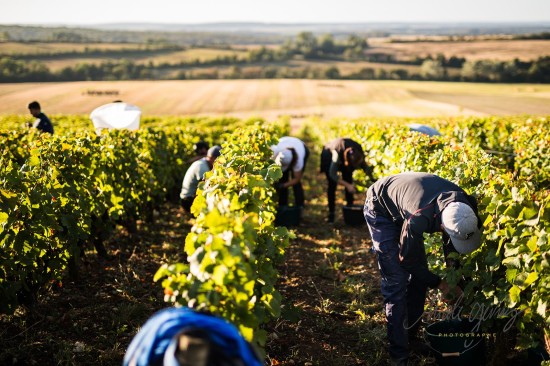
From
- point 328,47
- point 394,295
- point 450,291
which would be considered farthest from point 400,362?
point 328,47

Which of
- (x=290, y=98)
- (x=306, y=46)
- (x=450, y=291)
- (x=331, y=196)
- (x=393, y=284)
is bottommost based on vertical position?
(x=290, y=98)

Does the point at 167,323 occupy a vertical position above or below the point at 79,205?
above

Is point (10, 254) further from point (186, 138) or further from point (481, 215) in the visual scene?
point (186, 138)

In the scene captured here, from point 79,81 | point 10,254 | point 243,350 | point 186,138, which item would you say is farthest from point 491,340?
point 79,81

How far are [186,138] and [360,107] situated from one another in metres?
37.2

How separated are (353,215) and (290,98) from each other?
45861 mm

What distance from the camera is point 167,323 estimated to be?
2414mm

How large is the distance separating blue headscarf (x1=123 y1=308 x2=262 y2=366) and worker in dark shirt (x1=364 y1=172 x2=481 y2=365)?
2095 millimetres

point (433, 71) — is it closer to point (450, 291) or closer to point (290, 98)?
point (290, 98)

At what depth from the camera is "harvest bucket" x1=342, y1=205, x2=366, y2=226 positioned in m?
8.88

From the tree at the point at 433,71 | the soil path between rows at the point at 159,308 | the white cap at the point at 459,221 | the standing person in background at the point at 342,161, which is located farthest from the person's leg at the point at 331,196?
the tree at the point at 433,71

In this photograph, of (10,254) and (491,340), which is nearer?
(491,340)

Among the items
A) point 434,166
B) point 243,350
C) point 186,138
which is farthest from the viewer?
point 186,138

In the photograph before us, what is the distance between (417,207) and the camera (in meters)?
4.07
